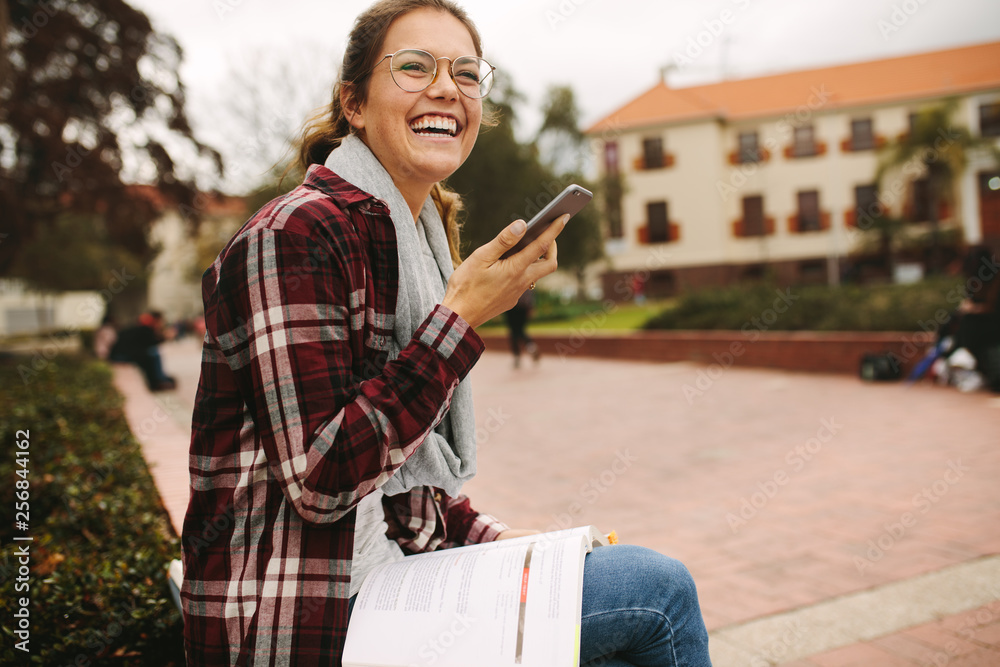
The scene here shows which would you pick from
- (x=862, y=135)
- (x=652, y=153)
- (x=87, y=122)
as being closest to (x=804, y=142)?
(x=862, y=135)

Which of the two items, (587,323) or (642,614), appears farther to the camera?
(587,323)

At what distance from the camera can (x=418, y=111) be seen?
4.92 ft

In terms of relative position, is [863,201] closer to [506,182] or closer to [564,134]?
[564,134]

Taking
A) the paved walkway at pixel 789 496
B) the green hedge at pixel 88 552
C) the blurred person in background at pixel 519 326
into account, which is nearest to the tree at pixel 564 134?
the blurred person in background at pixel 519 326

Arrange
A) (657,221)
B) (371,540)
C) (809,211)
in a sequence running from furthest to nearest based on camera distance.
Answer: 1. (657,221)
2. (809,211)
3. (371,540)

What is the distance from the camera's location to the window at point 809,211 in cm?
3027

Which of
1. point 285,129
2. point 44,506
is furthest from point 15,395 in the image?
point 285,129

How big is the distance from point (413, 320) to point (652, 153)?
31186 mm

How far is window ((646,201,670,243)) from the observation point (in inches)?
1220

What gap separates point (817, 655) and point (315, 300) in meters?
2.37

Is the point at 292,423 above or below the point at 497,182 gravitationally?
below

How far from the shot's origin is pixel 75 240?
1014 inches

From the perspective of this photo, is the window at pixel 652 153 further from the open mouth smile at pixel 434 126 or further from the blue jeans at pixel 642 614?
the blue jeans at pixel 642 614

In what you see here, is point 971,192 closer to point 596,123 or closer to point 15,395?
point 596,123
